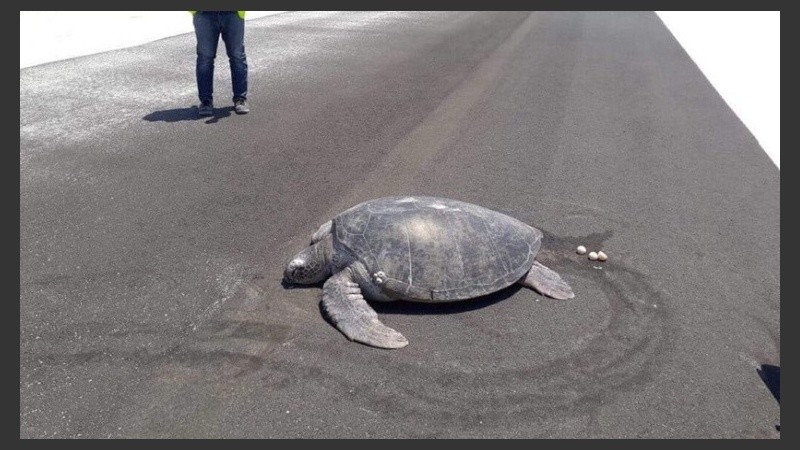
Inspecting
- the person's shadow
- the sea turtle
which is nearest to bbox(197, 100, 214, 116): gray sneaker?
the person's shadow

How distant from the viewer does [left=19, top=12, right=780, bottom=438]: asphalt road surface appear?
12.7ft

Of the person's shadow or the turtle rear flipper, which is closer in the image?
the turtle rear flipper

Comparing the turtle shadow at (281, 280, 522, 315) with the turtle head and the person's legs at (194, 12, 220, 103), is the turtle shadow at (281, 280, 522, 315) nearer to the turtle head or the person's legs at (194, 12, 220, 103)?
the turtle head

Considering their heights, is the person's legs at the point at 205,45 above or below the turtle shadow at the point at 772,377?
above

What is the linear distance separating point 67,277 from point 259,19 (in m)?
14.7

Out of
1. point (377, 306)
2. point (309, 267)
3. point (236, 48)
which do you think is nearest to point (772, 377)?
point (377, 306)

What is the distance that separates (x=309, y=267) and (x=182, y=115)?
5.33 m

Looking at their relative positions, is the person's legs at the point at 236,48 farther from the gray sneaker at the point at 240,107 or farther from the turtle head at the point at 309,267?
the turtle head at the point at 309,267

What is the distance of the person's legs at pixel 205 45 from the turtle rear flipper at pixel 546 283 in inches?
241

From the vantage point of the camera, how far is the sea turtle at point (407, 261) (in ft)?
15.4

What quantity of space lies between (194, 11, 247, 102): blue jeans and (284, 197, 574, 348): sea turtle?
15.6 ft

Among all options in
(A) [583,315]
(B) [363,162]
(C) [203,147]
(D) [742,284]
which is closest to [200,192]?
(C) [203,147]

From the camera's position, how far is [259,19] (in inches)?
695

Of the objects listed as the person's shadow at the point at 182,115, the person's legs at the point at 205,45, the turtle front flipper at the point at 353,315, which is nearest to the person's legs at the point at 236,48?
the person's legs at the point at 205,45
